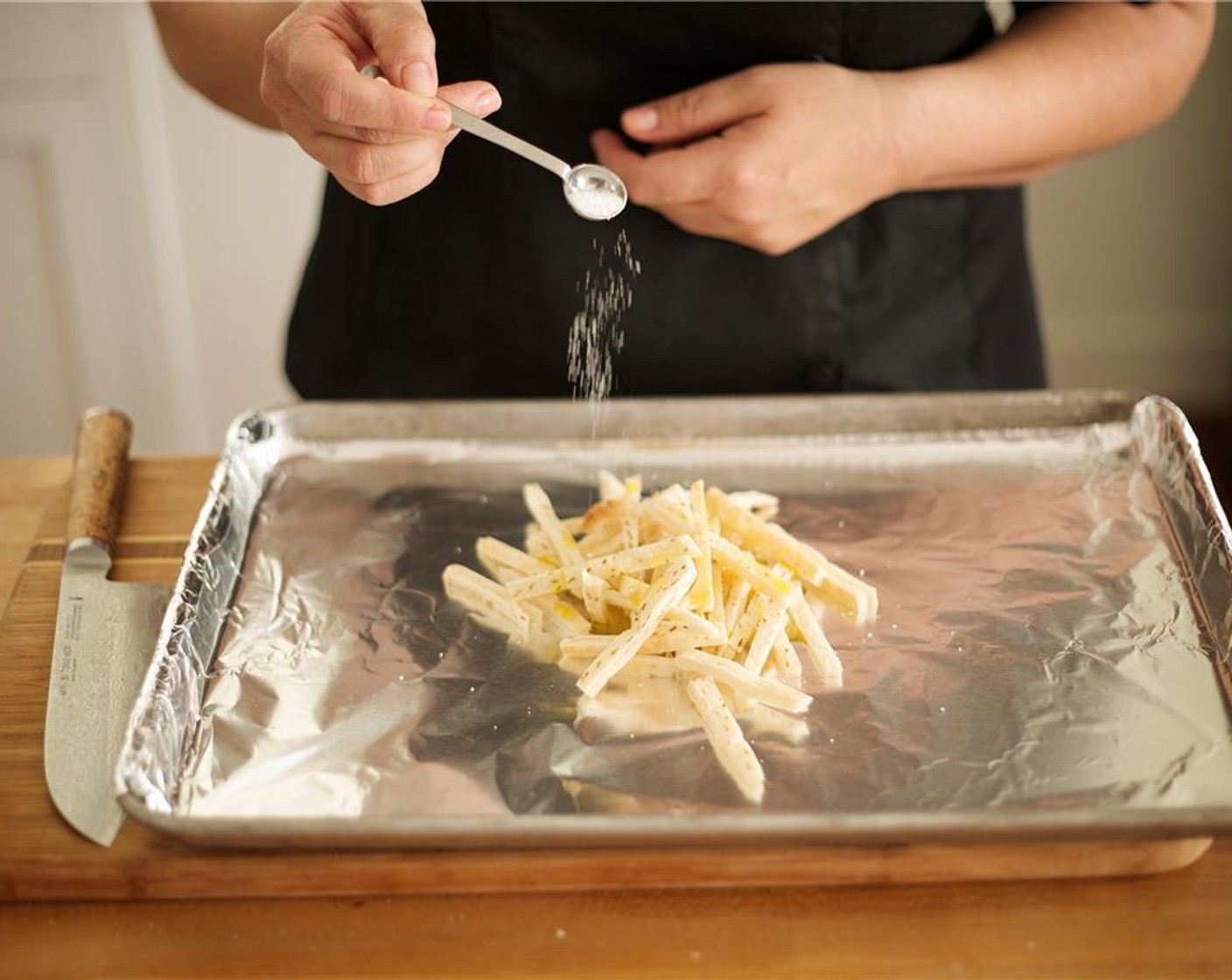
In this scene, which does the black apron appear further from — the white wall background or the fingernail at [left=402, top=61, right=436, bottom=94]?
the white wall background

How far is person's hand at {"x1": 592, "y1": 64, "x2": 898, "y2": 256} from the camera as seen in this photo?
1489mm

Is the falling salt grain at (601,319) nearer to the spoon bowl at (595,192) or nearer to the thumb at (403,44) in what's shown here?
the spoon bowl at (595,192)

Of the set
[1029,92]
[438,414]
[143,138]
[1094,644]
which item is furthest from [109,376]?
[1094,644]

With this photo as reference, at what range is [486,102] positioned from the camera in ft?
3.56

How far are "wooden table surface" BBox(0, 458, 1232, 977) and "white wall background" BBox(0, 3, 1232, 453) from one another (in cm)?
210

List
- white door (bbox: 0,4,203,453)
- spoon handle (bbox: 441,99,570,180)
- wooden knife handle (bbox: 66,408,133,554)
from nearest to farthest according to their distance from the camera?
spoon handle (bbox: 441,99,570,180) < wooden knife handle (bbox: 66,408,133,554) < white door (bbox: 0,4,203,453)

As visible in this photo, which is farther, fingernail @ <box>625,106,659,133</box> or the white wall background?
the white wall background

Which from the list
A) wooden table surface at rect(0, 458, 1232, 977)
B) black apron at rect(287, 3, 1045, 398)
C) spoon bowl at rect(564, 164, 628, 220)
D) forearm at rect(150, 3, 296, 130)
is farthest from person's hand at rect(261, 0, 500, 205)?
wooden table surface at rect(0, 458, 1232, 977)

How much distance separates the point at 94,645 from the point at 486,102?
580 millimetres

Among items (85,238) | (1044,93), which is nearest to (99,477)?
(1044,93)

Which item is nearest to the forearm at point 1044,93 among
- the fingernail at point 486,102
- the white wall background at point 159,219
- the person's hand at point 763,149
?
the person's hand at point 763,149

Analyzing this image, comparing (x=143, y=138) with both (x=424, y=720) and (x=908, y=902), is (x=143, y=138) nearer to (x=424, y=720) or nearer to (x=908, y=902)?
(x=424, y=720)

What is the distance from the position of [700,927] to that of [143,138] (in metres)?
2.30

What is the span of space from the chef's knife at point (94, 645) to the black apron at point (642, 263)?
1.19ft
